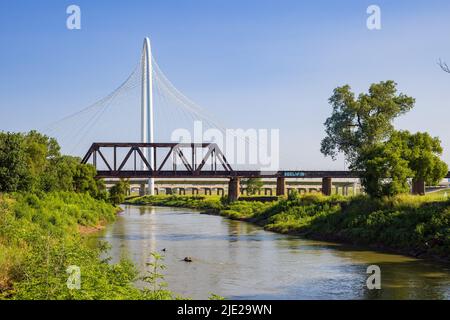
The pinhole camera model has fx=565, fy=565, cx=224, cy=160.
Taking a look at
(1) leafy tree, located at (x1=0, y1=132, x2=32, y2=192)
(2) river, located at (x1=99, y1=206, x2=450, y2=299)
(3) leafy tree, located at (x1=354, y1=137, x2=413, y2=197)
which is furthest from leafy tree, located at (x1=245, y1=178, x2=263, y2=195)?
(1) leafy tree, located at (x1=0, y1=132, x2=32, y2=192)

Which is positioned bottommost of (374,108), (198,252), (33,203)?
(198,252)

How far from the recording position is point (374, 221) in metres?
43.3

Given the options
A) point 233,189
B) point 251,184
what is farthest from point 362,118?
point 251,184

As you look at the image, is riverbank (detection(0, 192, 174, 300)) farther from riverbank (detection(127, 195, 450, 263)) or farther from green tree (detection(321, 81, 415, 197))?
green tree (detection(321, 81, 415, 197))

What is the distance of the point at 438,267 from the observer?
30.7 meters

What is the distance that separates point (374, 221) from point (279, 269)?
15.9m

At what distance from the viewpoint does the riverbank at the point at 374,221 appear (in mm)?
36031

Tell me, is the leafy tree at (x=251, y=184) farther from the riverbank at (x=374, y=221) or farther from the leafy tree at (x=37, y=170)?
the riverbank at (x=374, y=221)

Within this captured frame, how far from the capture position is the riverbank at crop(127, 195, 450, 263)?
36031mm

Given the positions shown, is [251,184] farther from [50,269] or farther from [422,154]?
[50,269]
